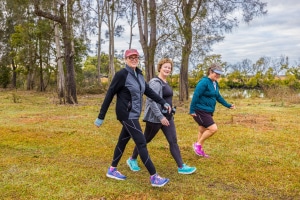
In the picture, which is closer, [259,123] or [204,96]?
[204,96]

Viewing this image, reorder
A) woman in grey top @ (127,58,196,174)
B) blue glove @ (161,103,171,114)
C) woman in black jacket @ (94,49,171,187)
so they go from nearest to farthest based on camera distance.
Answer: woman in black jacket @ (94,49,171,187), blue glove @ (161,103,171,114), woman in grey top @ (127,58,196,174)

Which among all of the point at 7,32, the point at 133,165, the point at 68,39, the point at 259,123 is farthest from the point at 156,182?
Answer: the point at 7,32

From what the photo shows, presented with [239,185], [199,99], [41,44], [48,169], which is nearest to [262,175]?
[239,185]

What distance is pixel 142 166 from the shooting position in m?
5.70

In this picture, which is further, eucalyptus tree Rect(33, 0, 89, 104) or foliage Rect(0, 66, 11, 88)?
foliage Rect(0, 66, 11, 88)

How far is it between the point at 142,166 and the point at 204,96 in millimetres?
1769

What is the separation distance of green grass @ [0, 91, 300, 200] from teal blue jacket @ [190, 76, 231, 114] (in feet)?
3.48

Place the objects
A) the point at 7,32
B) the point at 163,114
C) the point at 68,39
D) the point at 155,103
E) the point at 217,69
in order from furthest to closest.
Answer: the point at 7,32
the point at 68,39
the point at 217,69
the point at 163,114
the point at 155,103

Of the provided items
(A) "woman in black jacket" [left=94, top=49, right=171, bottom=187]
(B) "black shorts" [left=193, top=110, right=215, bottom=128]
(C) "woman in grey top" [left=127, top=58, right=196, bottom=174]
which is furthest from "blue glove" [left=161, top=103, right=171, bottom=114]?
(B) "black shorts" [left=193, top=110, right=215, bottom=128]

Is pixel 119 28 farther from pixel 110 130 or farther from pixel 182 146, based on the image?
pixel 182 146

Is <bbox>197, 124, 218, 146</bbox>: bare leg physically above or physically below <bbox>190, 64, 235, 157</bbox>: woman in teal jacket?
below

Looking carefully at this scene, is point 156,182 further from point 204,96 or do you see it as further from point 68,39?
point 68,39

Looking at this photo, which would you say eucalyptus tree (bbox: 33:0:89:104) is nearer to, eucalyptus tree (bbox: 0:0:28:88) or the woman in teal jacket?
the woman in teal jacket

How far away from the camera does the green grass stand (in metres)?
4.46
